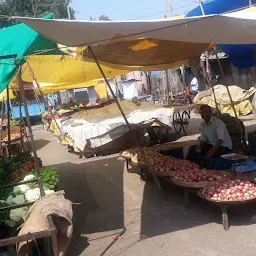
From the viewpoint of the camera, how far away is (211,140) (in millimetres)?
6656

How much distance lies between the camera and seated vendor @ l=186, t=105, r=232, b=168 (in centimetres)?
635

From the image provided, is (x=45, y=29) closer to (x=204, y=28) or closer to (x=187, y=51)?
(x=204, y=28)

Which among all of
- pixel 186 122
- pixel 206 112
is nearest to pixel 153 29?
pixel 206 112

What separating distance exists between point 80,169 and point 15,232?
16.4 feet

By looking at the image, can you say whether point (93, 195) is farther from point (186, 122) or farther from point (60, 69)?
point (186, 122)

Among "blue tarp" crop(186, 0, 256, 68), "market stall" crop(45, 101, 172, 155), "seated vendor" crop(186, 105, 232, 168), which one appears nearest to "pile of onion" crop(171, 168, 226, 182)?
"seated vendor" crop(186, 105, 232, 168)

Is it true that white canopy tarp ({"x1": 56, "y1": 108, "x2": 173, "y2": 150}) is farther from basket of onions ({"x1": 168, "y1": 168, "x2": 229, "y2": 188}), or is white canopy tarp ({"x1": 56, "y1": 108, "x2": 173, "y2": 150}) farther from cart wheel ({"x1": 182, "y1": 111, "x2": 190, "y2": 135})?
basket of onions ({"x1": 168, "y1": 168, "x2": 229, "y2": 188})

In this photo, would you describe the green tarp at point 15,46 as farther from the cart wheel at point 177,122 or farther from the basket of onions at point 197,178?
the cart wheel at point 177,122

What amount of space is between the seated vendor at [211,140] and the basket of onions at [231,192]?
1.39 m

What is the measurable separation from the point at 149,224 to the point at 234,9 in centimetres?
567

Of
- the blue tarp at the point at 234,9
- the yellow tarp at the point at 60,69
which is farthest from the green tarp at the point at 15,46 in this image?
the blue tarp at the point at 234,9

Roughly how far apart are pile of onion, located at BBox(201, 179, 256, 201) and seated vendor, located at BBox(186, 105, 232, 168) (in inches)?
55.4

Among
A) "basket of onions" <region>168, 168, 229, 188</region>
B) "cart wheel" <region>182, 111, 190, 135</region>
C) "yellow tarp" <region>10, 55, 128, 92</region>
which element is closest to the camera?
"basket of onions" <region>168, 168, 229, 188</region>

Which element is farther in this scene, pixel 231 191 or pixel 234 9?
pixel 234 9
